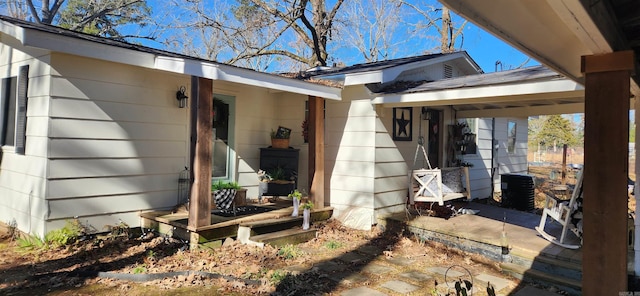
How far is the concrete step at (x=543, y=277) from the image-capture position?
3.90 meters

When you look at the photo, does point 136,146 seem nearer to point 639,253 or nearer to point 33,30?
point 33,30

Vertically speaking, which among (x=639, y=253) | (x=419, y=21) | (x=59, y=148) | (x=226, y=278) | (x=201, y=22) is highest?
(x=419, y=21)

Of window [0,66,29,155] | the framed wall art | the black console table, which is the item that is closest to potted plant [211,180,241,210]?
the black console table

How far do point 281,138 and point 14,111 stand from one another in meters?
3.87

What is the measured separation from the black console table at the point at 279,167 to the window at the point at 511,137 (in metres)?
6.69

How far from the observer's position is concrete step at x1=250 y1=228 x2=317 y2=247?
16.1 feet

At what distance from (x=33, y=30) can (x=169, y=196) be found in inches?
105

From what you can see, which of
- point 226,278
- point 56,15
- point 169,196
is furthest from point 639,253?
point 56,15

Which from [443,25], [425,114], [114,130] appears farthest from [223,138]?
[443,25]

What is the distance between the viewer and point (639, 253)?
3.88 metres

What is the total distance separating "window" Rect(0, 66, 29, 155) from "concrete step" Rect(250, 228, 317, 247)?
10.6 ft

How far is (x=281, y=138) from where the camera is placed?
22.6ft

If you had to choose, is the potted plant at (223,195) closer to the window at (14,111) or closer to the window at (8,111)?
the window at (14,111)

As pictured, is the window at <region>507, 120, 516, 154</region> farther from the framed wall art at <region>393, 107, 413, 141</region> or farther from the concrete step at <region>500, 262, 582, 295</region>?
the concrete step at <region>500, 262, 582, 295</region>
